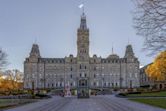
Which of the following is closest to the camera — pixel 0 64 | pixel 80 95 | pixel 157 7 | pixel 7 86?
pixel 157 7

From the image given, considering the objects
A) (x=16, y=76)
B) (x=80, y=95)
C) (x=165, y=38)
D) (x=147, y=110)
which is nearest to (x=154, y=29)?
(x=165, y=38)

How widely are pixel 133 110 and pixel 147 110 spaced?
161 cm

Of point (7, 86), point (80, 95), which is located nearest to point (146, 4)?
point (80, 95)

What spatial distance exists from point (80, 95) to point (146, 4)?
78813 mm

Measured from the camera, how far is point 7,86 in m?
116

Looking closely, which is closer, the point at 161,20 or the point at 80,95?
the point at 161,20

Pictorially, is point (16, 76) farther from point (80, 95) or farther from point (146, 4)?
point (146, 4)

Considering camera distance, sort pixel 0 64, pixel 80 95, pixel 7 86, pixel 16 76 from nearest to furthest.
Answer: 1. pixel 0 64
2. pixel 80 95
3. pixel 7 86
4. pixel 16 76

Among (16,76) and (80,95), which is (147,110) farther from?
(16,76)

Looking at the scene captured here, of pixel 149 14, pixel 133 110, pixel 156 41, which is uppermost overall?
pixel 149 14

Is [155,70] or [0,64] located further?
[155,70]

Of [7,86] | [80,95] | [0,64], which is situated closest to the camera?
[0,64]

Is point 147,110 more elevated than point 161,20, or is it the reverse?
point 161,20

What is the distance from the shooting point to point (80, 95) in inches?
3863
